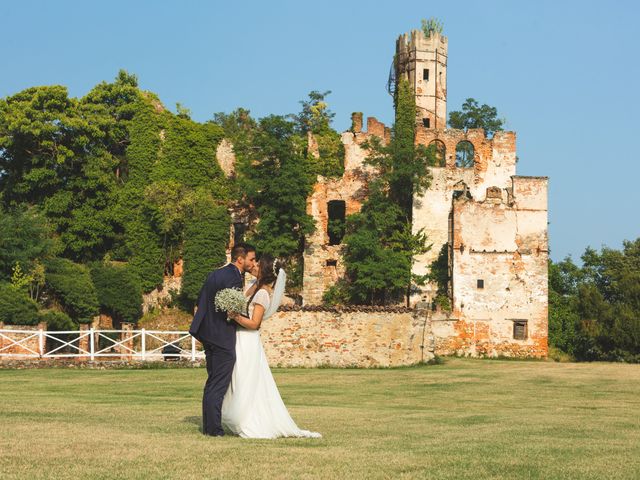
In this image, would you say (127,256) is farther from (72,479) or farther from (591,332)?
(72,479)

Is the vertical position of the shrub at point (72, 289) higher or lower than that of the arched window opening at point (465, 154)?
lower

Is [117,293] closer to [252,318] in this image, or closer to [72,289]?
[72,289]

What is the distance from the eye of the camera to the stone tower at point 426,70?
62.1 meters

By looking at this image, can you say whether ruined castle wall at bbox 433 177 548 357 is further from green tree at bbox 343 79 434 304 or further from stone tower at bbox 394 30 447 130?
stone tower at bbox 394 30 447 130

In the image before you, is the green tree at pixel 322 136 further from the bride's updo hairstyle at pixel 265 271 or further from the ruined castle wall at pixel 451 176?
the bride's updo hairstyle at pixel 265 271

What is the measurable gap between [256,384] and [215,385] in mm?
473

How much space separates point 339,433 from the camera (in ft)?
41.2

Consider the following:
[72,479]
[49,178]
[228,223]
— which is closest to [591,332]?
[228,223]

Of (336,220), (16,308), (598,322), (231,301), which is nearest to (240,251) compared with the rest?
(231,301)

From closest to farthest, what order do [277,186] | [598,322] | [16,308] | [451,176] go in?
[16,308], [598,322], [277,186], [451,176]

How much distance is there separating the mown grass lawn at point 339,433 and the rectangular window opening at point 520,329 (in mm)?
20036

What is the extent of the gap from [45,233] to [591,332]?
73.5 ft

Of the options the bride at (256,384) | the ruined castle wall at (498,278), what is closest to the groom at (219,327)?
the bride at (256,384)

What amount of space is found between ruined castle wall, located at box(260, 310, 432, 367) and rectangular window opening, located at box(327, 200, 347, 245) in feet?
56.2
